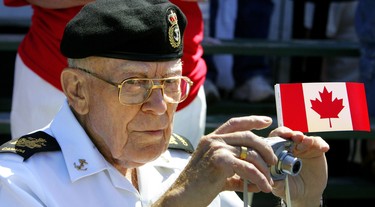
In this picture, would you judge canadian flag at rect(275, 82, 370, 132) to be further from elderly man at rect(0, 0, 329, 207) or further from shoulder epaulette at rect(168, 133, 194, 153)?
shoulder epaulette at rect(168, 133, 194, 153)

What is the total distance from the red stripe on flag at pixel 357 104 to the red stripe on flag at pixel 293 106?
139mm

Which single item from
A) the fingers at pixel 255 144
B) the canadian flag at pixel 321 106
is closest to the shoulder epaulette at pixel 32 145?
the fingers at pixel 255 144

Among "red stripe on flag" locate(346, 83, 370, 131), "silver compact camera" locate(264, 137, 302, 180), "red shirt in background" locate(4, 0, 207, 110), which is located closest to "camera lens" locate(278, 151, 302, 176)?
"silver compact camera" locate(264, 137, 302, 180)

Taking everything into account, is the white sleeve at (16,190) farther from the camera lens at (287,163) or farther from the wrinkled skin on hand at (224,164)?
the camera lens at (287,163)

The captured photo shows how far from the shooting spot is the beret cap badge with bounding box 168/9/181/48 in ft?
8.43

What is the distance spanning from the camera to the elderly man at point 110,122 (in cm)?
246

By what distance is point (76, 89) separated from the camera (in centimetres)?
258

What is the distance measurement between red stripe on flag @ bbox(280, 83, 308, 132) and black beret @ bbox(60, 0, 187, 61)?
324 millimetres

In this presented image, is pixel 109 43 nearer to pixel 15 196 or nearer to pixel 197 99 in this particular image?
pixel 15 196

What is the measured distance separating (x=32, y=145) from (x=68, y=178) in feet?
0.44

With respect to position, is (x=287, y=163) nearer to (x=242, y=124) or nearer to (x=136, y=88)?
(x=242, y=124)

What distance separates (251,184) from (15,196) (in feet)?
1.97

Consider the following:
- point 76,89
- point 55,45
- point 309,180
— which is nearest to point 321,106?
point 309,180

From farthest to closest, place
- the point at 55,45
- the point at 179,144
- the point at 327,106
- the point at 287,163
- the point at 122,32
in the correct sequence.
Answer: the point at 55,45 < the point at 179,144 < the point at 327,106 < the point at 122,32 < the point at 287,163
